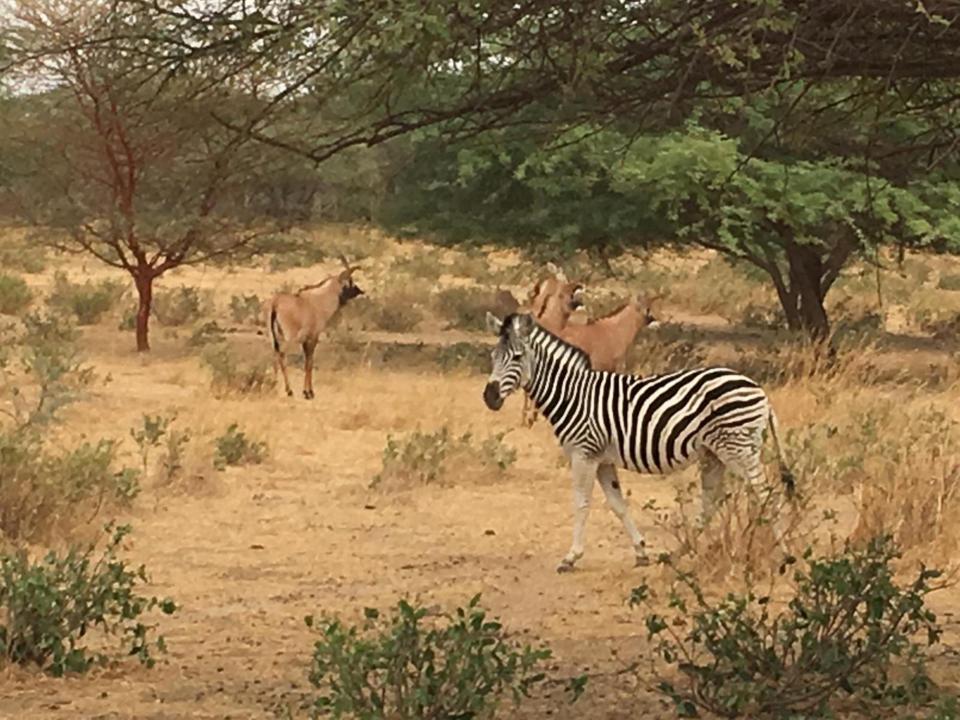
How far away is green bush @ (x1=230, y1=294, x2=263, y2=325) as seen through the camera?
2922 cm

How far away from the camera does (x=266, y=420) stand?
1577 centimetres

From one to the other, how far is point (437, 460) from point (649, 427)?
3.09 metres

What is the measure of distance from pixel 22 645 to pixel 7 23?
464 inches

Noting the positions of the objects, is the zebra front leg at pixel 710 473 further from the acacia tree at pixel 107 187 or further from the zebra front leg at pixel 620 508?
the acacia tree at pixel 107 187

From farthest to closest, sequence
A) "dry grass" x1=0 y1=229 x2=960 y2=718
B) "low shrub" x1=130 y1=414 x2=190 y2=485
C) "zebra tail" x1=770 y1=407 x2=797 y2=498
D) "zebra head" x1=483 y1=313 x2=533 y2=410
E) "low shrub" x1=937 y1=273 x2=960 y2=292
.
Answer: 1. "low shrub" x1=937 y1=273 x2=960 y2=292
2. "low shrub" x1=130 y1=414 x2=190 y2=485
3. "zebra head" x1=483 y1=313 x2=533 y2=410
4. "zebra tail" x1=770 y1=407 x2=797 y2=498
5. "dry grass" x1=0 y1=229 x2=960 y2=718

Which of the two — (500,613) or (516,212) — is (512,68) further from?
(516,212)

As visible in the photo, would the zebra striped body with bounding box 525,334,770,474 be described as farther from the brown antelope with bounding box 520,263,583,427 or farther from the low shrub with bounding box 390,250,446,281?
the low shrub with bounding box 390,250,446,281

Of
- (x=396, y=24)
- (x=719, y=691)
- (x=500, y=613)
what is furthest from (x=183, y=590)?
(x=396, y=24)

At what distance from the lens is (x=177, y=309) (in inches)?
1117

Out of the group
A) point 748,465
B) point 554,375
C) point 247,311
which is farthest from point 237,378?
point 247,311

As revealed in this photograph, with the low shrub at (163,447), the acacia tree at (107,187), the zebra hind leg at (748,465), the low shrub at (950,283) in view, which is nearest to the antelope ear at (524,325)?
the zebra hind leg at (748,465)

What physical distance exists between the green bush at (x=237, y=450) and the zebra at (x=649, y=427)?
3.77 meters

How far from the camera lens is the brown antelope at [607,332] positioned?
52.0 ft

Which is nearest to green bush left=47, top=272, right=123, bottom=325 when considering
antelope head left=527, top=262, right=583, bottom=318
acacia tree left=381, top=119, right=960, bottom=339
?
acacia tree left=381, top=119, right=960, bottom=339
